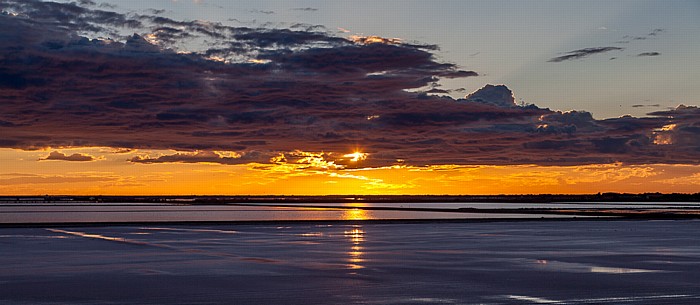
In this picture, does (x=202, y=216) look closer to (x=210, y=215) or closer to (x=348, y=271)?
(x=210, y=215)

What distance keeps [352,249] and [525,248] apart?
7822mm

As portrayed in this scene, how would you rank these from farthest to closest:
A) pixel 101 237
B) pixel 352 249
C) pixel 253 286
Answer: pixel 101 237
pixel 352 249
pixel 253 286

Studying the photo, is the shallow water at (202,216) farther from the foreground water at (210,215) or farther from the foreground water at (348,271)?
the foreground water at (348,271)

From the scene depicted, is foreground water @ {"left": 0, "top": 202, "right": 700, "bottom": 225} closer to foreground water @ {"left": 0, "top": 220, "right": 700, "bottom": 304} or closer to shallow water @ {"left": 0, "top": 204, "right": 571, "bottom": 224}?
shallow water @ {"left": 0, "top": 204, "right": 571, "bottom": 224}

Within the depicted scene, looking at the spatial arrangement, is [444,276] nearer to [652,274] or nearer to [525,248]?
[652,274]

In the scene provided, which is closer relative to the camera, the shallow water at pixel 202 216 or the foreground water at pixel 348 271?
the foreground water at pixel 348 271

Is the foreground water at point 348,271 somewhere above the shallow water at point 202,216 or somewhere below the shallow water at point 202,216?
below

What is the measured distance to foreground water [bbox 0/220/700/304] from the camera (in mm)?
21781

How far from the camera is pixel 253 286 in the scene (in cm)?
→ 2398

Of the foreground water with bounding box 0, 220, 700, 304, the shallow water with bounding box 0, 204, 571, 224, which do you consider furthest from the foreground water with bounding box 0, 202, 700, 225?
the foreground water with bounding box 0, 220, 700, 304

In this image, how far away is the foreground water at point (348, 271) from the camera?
21.8 meters

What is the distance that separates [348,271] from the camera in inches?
1111

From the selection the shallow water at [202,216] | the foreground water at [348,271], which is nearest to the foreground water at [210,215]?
the shallow water at [202,216]

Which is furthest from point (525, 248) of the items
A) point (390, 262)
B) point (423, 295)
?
point (423, 295)
